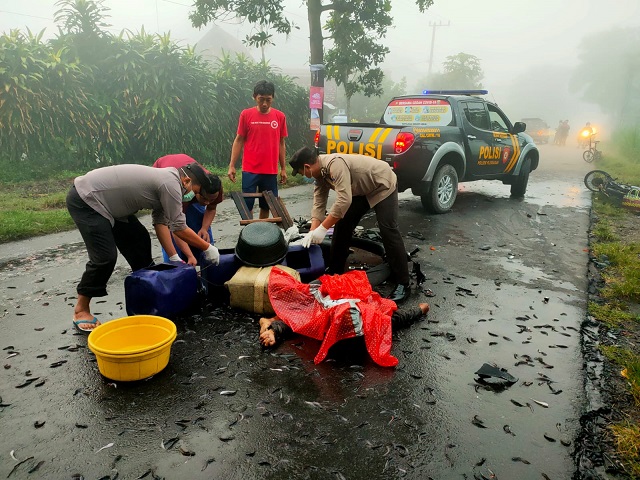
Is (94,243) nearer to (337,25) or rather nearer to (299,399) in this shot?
(299,399)

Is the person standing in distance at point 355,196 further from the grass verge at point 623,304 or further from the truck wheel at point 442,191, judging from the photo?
the truck wheel at point 442,191

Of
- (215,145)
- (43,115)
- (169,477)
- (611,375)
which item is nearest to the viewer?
(169,477)

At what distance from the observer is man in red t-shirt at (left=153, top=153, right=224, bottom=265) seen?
12.6 ft

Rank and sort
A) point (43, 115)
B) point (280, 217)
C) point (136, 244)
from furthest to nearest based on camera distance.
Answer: point (43, 115)
point (280, 217)
point (136, 244)

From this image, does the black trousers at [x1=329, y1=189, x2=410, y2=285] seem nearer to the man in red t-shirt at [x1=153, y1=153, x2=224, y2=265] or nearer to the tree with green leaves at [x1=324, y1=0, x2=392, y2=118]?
the man in red t-shirt at [x1=153, y1=153, x2=224, y2=265]

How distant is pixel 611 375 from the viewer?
10.7ft

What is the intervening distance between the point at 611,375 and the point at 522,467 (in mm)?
1399

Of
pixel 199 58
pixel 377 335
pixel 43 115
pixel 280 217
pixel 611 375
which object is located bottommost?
pixel 611 375

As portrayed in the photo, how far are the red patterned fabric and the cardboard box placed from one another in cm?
15

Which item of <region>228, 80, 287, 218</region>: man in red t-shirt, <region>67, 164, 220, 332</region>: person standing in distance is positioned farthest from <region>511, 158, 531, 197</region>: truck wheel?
<region>67, 164, 220, 332</region>: person standing in distance

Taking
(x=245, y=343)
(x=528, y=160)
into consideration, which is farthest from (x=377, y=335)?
(x=528, y=160)

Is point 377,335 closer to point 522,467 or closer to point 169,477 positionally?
point 522,467

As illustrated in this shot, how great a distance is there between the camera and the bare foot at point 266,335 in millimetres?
3550

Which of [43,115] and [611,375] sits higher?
[43,115]
